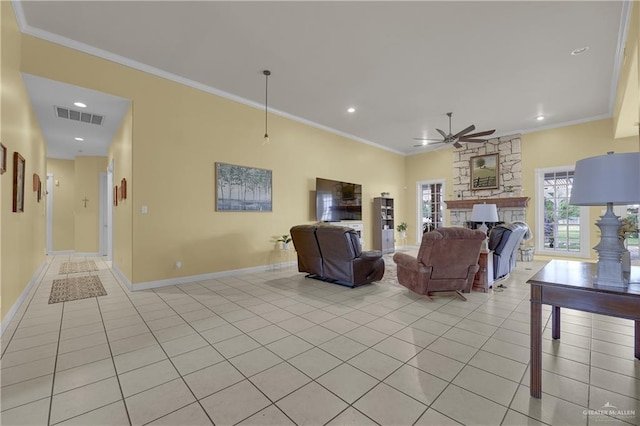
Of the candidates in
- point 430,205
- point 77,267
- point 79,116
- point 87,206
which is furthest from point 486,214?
point 87,206

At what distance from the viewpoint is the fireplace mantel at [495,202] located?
7043 millimetres

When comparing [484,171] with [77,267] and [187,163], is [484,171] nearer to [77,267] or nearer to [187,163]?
[187,163]

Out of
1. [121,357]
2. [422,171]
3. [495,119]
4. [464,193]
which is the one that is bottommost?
[121,357]

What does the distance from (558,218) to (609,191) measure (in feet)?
22.7

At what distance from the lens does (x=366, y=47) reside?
3.79 metres

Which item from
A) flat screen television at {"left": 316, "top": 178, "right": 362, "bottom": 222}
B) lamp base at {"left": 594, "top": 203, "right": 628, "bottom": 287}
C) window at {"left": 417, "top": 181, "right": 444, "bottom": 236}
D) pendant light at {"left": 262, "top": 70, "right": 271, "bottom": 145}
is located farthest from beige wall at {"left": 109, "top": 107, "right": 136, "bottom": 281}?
window at {"left": 417, "top": 181, "right": 444, "bottom": 236}

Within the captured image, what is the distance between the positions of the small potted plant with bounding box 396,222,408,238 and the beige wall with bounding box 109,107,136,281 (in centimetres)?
750

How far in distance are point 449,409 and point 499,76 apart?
4988 millimetres

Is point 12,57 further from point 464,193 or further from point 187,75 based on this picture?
point 464,193

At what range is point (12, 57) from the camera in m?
3.04

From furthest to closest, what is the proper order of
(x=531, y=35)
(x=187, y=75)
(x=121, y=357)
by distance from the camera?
(x=187, y=75), (x=531, y=35), (x=121, y=357)

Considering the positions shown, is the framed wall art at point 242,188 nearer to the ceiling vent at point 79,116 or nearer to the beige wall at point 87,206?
the ceiling vent at point 79,116

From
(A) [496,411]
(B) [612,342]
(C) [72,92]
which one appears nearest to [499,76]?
(B) [612,342]

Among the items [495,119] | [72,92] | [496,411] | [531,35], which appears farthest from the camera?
[495,119]
